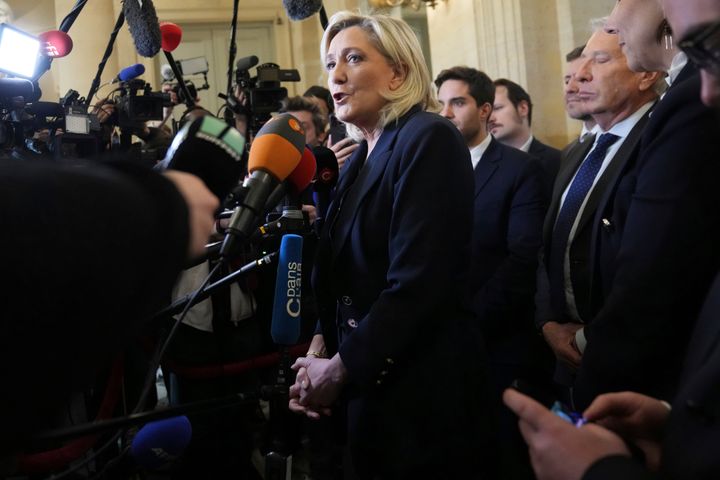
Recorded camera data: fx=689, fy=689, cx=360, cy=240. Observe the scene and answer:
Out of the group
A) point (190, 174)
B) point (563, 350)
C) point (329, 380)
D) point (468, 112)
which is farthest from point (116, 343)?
point (468, 112)

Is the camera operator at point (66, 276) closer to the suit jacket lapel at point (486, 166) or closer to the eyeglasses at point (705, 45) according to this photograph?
the eyeglasses at point (705, 45)

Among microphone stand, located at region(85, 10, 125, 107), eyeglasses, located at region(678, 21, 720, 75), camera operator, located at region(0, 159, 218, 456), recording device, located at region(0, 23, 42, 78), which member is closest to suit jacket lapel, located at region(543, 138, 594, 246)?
eyeglasses, located at region(678, 21, 720, 75)

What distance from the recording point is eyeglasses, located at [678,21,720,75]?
2.47ft

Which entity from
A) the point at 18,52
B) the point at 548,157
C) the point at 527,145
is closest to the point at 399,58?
the point at 18,52

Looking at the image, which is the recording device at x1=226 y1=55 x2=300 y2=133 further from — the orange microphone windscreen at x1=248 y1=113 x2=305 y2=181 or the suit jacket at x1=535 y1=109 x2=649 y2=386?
the orange microphone windscreen at x1=248 y1=113 x2=305 y2=181

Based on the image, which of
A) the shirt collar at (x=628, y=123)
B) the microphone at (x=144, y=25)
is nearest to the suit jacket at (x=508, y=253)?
the shirt collar at (x=628, y=123)

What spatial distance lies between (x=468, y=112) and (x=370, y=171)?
150 cm

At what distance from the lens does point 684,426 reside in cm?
79

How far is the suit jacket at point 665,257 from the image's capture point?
109 centimetres

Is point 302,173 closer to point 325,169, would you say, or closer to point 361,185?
point 361,185

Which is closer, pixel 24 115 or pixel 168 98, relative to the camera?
pixel 24 115

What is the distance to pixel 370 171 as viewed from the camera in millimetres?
1645

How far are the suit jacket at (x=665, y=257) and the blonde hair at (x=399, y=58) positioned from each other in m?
0.68

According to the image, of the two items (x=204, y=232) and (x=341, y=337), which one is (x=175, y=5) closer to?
(x=341, y=337)
